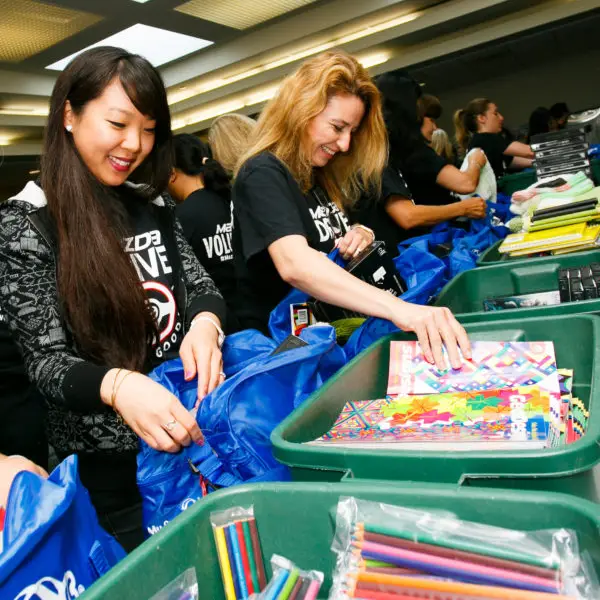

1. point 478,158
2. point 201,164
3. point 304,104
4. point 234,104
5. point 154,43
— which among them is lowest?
point 478,158

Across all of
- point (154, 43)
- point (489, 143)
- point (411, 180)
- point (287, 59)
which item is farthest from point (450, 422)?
point (287, 59)

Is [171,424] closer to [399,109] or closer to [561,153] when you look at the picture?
[399,109]

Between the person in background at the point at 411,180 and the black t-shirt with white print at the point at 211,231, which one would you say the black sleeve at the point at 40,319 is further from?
the black t-shirt with white print at the point at 211,231

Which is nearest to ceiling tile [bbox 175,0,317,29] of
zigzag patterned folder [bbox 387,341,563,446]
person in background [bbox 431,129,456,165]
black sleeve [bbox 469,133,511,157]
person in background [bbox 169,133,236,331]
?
person in background [bbox 431,129,456,165]

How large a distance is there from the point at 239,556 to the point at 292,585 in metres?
0.08

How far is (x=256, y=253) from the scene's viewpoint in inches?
51.1

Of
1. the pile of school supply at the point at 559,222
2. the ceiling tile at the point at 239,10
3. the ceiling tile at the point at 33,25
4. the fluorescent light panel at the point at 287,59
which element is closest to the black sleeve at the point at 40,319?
the pile of school supply at the point at 559,222

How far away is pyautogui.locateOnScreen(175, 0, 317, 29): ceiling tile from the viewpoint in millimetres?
6078

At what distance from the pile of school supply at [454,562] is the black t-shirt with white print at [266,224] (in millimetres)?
792

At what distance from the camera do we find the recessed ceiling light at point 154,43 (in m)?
6.45

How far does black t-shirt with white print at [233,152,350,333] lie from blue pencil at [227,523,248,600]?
2.40ft

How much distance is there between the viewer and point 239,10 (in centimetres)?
646

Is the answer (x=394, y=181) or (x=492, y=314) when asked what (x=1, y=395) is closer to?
(x=492, y=314)

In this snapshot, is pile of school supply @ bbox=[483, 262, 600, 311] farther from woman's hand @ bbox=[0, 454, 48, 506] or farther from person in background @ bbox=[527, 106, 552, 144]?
person in background @ bbox=[527, 106, 552, 144]
